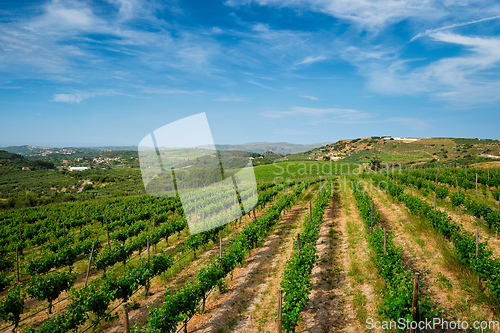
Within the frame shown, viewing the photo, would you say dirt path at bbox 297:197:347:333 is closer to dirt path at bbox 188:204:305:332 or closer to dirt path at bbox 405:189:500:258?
dirt path at bbox 188:204:305:332

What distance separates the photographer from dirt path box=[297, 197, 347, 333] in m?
6.26

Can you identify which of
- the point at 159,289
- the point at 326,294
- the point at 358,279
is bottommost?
the point at 159,289

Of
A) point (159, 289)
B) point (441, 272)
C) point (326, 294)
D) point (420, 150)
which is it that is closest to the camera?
point (326, 294)

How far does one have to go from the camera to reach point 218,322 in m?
6.66

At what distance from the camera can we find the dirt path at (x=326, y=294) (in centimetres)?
626

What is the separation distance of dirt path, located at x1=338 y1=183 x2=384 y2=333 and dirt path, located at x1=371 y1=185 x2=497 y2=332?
1.48 metres

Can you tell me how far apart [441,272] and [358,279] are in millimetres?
2878

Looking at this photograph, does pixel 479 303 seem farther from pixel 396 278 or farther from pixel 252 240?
A: pixel 252 240

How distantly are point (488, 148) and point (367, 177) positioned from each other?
171 feet

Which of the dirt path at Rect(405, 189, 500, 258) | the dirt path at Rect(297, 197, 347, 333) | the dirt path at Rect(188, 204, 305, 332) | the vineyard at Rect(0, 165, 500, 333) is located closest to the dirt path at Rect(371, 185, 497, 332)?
the vineyard at Rect(0, 165, 500, 333)

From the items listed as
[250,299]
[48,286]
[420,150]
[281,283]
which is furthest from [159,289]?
[420,150]

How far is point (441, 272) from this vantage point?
8.12 m

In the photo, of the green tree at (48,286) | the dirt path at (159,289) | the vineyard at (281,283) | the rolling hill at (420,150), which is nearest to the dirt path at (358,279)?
the vineyard at (281,283)

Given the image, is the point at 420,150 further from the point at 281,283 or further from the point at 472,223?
the point at 281,283
